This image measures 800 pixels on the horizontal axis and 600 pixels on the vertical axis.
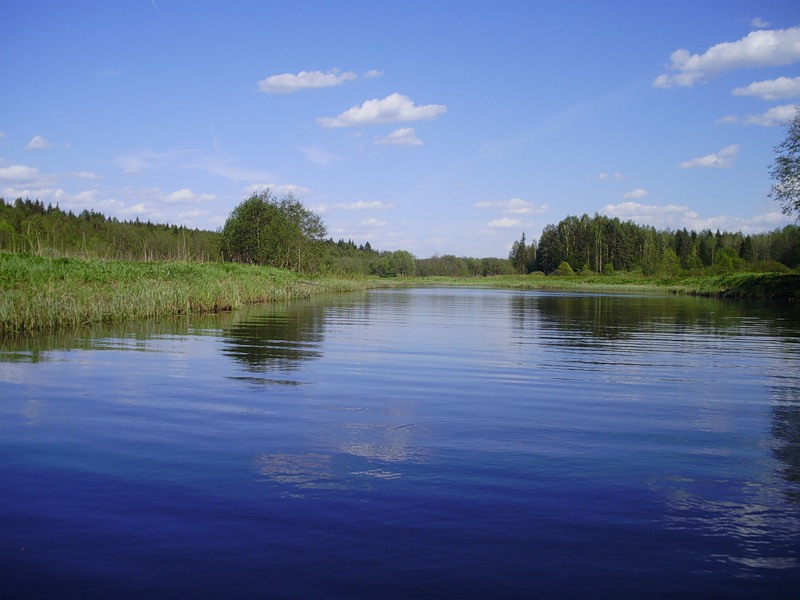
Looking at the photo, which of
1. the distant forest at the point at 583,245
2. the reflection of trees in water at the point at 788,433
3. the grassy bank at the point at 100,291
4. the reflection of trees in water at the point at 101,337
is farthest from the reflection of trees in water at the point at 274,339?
the distant forest at the point at 583,245

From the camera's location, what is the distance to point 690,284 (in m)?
80.8

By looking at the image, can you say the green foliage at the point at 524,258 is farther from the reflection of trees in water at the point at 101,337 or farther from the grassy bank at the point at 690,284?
the reflection of trees in water at the point at 101,337

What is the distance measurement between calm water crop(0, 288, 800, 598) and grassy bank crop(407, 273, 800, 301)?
1784 inches

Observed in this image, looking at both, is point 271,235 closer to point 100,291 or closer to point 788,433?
point 100,291

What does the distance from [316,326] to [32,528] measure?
68.8 feet

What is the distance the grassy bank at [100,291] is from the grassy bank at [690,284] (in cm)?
4403

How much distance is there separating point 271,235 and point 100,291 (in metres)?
48.3

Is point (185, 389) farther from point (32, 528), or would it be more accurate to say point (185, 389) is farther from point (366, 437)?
point (32, 528)

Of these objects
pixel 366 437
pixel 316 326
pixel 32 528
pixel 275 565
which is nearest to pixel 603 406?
pixel 366 437

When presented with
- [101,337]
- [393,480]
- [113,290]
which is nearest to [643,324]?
[101,337]

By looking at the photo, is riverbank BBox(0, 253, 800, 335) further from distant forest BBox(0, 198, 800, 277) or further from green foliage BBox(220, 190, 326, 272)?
distant forest BBox(0, 198, 800, 277)

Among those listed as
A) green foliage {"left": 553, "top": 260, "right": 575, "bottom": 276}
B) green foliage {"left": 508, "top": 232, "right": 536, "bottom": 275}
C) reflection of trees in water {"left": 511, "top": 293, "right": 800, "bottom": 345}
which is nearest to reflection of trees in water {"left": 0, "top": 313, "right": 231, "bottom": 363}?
reflection of trees in water {"left": 511, "top": 293, "right": 800, "bottom": 345}

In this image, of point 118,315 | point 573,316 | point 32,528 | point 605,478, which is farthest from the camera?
point 573,316

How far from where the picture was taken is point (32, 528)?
225 inches
